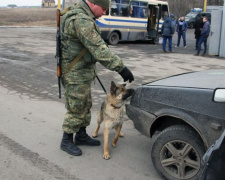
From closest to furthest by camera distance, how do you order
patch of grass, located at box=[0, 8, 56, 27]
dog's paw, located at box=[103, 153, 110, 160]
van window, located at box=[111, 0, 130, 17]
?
dog's paw, located at box=[103, 153, 110, 160] < van window, located at box=[111, 0, 130, 17] < patch of grass, located at box=[0, 8, 56, 27]

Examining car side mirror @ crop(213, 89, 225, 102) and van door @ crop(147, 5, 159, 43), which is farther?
van door @ crop(147, 5, 159, 43)

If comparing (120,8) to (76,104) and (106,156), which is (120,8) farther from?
(106,156)

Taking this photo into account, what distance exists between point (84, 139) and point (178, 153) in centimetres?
142

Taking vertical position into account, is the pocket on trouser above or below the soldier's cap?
below

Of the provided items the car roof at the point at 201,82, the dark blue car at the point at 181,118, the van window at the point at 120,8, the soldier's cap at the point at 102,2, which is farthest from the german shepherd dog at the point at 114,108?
the van window at the point at 120,8

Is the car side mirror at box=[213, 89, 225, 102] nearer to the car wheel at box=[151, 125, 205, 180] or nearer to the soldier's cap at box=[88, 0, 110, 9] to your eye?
the car wheel at box=[151, 125, 205, 180]

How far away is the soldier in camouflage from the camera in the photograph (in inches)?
121

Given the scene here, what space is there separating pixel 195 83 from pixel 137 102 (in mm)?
681

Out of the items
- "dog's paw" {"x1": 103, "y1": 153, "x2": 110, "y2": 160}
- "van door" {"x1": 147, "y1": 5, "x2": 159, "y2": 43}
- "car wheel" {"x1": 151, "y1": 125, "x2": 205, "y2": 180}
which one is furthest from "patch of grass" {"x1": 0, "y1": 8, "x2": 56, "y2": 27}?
"car wheel" {"x1": 151, "y1": 125, "x2": 205, "y2": 180}

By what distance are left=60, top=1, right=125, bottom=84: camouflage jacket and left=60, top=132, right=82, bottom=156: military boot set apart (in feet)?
2.43

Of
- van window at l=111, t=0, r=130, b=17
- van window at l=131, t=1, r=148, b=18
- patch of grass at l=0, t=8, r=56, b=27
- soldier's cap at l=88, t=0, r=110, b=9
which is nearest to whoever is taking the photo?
soldier's cap at l=88, t=0, r=110, b=9

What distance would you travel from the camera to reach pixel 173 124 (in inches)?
119

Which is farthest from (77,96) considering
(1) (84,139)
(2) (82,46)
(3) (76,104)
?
(1) (84,139)

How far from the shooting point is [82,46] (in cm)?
330
